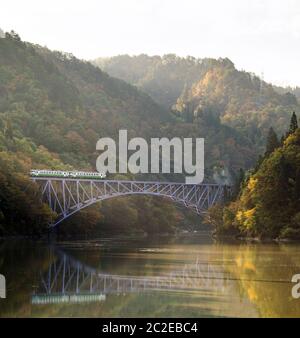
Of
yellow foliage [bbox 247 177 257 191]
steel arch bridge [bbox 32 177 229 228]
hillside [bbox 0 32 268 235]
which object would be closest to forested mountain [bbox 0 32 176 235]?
hillside [bbox 0 32 268 235]

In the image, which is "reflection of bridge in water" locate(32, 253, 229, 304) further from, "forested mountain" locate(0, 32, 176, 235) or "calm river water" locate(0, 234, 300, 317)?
"forested mountain" locate(0, 32, 176, 235)

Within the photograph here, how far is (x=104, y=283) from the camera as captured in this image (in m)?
37.6

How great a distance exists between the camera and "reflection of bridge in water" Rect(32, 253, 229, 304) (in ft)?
106

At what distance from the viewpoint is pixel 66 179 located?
109312 millimetres

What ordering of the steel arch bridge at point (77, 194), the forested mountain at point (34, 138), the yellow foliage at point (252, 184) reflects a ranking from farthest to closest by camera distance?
the steel arch bridge at point (77, 194) → the yellow foliage at point (252, 184) → the forested mountain at point (34, 138)

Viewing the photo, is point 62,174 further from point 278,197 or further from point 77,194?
point 278,197

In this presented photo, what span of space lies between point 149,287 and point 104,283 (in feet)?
9.63

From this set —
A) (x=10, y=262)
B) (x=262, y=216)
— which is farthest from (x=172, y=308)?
(x=262, y=216)

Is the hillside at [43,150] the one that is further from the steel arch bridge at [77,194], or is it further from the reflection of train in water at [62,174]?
the steel arch bridge at [77,194]

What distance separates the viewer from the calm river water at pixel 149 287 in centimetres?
2797

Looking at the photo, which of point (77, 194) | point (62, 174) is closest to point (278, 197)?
point (77, 194)

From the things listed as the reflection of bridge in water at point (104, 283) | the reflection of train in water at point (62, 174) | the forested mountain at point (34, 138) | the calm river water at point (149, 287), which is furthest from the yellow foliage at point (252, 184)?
the reflection of bridge in water at point (104, 283)

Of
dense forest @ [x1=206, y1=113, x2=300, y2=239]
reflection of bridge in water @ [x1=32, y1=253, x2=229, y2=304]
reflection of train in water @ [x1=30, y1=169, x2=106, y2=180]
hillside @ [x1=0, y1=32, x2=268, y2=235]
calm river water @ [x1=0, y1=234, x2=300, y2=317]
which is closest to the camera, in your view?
calm river water @ [x1=0, y1=234, x2=300, y2=317]

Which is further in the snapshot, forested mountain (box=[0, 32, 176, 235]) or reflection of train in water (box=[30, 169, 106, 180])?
reflection of train in water (box=[30, 169, 106, 180])
